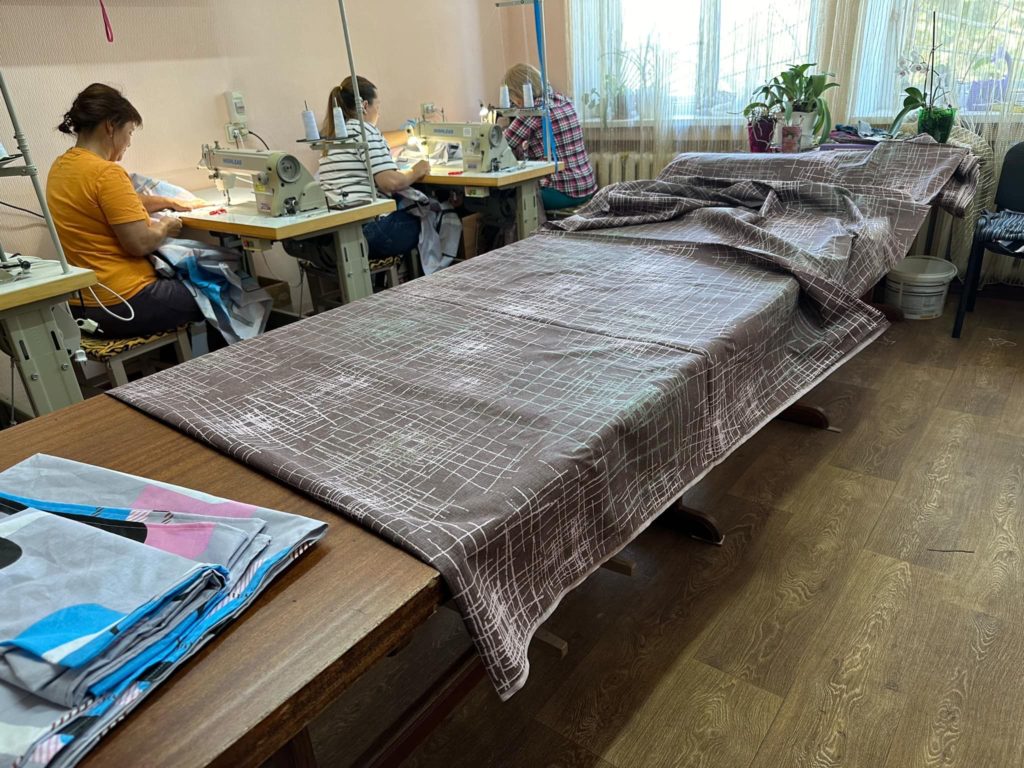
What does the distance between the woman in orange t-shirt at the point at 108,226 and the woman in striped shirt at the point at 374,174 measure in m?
0.77

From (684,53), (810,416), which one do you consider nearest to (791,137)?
(684,53)

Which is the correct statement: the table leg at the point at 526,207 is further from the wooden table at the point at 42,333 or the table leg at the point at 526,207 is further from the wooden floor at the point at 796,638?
the wooden table at the point at 42,333

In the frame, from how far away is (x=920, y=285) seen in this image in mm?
3121

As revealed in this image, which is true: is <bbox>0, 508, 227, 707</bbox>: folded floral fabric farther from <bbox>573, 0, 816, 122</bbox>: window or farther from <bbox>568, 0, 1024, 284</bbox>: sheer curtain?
<bbox>573, 0, 816, 122</bbox>: window

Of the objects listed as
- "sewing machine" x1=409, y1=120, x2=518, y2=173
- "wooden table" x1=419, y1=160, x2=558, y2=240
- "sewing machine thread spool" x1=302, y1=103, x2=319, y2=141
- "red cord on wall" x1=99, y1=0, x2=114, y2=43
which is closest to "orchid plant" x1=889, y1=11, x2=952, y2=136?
"wooden table" x1=419, y1=160, x2=558, y2=240

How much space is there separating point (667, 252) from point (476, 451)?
129 cm

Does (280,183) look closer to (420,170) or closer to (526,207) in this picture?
(420,170)

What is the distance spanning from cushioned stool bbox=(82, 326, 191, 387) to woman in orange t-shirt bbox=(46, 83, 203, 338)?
0.03m

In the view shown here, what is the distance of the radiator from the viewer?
413 centimetres

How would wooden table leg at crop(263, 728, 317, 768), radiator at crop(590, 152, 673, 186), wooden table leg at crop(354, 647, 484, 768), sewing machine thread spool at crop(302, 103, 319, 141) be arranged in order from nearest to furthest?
1. wooden table leg at crop(263, 728, 317, 768)
2. wooden table leg at crop(354, 647, 484, 768)
3. sewing machine thread spool at crop(302, 103, 319, 141)
4. radiator at crop(590, 152, 673, 186)

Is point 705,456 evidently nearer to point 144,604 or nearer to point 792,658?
point 792,658

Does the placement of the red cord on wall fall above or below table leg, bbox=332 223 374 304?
above

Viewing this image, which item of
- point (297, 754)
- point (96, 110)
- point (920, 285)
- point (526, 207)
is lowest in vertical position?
point (920, 285)

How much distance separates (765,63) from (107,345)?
11.0ft
